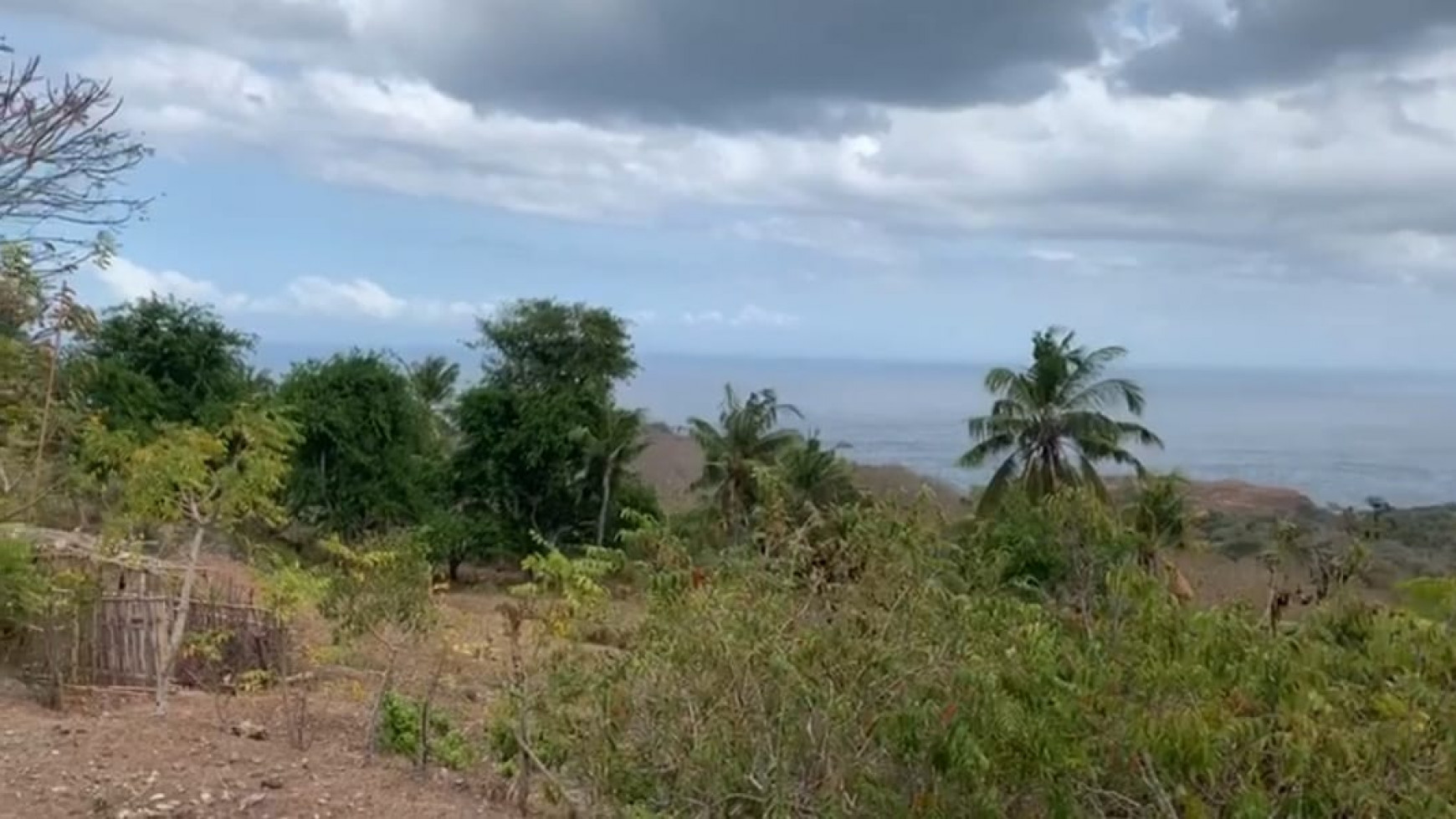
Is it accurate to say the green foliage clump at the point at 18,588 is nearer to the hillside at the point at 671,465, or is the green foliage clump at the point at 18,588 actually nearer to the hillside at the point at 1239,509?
the hillside at the point at 1239,509

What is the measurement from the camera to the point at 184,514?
26.7 ft

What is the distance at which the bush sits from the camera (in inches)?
150

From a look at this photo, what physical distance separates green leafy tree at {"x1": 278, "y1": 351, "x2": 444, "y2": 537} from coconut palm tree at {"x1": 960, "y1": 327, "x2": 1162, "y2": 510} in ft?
39.9

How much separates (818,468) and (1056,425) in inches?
179

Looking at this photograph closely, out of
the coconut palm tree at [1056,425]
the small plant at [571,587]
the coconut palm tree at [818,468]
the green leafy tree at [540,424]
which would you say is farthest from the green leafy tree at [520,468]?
the small plant at [571,587]

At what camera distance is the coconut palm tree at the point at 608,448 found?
3038 cm

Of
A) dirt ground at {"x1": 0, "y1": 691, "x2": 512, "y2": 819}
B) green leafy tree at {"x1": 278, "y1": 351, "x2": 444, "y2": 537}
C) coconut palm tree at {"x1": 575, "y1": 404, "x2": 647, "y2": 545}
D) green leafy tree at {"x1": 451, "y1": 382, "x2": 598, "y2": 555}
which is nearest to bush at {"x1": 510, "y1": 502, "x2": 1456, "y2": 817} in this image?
dirt ground at {"x1": 0, "y1": 691, "x2": 512, "y2": 819}

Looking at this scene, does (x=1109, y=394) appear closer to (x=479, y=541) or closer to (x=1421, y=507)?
(x=1421, y=507)

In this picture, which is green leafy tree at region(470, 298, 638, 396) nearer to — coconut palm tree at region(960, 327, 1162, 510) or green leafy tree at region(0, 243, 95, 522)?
coconut palm tree at region(960, 327, 1162, 510)

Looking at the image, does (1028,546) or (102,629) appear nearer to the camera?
(102,629)

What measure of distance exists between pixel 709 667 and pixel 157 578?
23.2 feet

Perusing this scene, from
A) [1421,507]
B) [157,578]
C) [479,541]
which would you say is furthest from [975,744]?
[1421,507]

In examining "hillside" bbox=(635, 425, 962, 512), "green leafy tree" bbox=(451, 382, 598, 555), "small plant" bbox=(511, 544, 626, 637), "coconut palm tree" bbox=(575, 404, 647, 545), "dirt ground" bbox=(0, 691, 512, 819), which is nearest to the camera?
"dirt ground" bbox=(0, 691, 512, 819)

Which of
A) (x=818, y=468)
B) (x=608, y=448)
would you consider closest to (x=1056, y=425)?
(x=818, y=468)
